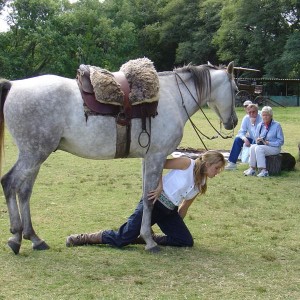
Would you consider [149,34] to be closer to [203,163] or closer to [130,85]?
[130,85]

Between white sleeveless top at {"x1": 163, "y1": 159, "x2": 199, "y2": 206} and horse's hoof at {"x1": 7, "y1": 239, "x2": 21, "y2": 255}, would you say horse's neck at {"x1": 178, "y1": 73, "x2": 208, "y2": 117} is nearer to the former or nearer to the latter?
white sleeveless top at {"x1": 163, "y1": 159, "x2": 199, "y2": 206}

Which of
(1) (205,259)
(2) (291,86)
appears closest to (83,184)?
(1) (205,259)

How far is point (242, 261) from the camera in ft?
17.7

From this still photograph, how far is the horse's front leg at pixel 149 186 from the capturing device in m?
5.75

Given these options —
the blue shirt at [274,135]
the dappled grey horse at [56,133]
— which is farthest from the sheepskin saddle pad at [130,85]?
the blue shirt at [274,135]

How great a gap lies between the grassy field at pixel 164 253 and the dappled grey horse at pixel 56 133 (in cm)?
50

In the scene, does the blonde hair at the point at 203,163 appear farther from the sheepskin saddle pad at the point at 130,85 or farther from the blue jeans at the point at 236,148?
the blue jeans at the point at 236,148

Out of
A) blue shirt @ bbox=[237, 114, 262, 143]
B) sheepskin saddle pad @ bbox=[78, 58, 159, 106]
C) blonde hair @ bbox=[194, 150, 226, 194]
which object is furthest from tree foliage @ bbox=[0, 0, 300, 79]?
blonde hair @ bbox=[194, 150, 226, 194]

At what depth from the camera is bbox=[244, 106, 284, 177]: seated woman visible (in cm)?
1070

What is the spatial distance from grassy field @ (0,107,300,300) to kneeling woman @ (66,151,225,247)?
0.12 meters

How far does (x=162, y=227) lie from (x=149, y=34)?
189ft

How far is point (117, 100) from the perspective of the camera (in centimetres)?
552

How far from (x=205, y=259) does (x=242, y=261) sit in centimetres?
36

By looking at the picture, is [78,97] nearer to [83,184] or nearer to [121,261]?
[121,261]
